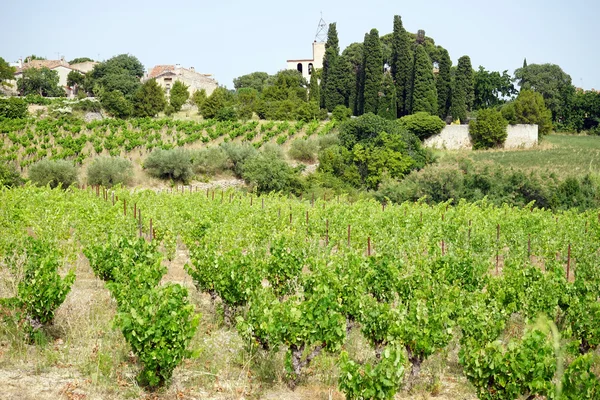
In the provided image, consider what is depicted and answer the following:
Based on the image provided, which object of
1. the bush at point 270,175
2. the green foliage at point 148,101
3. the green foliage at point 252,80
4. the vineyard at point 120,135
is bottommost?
the bush at point 270,175

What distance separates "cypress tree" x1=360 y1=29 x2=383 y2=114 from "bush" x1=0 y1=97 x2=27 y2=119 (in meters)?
25.0

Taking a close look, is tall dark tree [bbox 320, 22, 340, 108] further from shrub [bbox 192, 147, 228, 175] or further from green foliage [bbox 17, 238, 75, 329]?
green foliage [bbox 17, 238, 75, 329]

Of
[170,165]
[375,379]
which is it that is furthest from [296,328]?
[170,165]

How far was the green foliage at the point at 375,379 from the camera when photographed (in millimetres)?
5852

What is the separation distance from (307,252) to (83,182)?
2195cm

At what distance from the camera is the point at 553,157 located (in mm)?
40156

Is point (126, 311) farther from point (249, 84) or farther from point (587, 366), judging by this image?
point (249, 84)

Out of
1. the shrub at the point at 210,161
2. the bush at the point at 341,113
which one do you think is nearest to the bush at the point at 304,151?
the shrub at the point at 210,161

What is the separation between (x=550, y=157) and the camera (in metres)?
40.2

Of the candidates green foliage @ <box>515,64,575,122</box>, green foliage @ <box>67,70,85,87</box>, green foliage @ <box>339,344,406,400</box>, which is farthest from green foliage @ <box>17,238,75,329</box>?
green foliage @ <box>67,70,85,87</box>

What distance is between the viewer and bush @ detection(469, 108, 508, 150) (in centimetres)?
4394

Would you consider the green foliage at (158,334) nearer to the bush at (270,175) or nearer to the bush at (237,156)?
the bush at (270,175)

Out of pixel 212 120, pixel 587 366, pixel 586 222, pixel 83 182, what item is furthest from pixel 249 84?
pixel 587 366

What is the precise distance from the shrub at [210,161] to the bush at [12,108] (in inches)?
599
